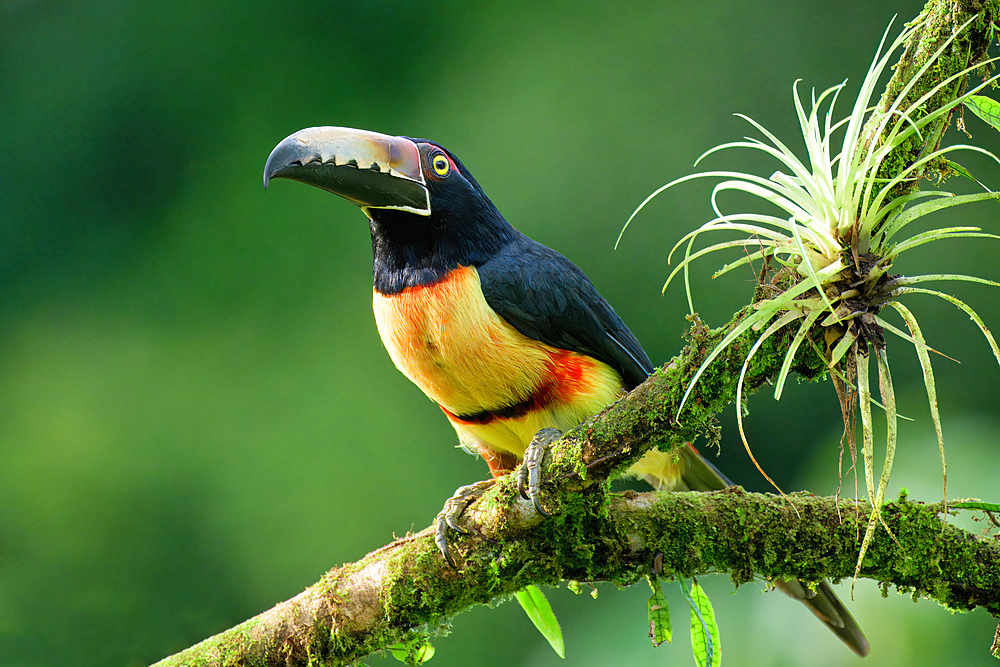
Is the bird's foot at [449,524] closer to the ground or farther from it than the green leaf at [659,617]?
farther from it

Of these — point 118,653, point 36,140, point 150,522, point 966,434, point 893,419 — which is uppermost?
point 36,140

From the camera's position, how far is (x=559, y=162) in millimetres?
5695

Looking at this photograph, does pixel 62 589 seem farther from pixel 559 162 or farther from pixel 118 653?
pixel 559 162

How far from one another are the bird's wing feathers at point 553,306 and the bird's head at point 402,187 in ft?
0.26

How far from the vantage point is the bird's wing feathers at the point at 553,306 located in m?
1.99

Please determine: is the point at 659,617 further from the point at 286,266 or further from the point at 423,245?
the point at 286,266

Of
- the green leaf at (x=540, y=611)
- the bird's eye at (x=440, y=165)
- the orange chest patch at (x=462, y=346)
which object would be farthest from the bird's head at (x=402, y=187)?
the green leaf at (x=540, y=611)

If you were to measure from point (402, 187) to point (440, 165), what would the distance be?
152 mm

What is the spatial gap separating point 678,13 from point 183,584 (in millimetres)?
5353

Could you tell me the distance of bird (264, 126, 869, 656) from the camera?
1.91m

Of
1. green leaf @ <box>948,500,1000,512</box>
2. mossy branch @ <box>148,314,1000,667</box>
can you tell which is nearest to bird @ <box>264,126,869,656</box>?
mossy branch @ <box>148,314,1000,667</box>

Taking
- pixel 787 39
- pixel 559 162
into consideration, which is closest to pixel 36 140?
pixel 559 162

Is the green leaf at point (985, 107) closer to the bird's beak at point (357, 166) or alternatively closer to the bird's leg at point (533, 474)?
the bird's leg at point (533, 474)

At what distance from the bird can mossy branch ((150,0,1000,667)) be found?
0.56 feet
